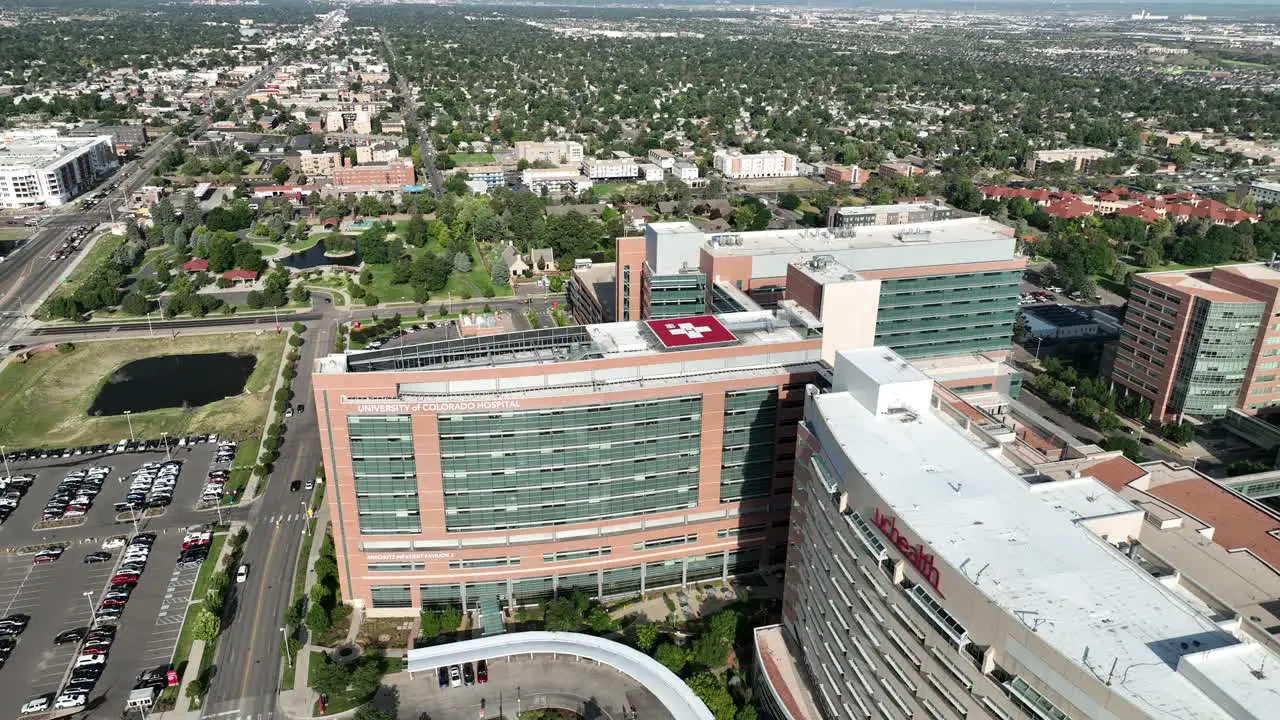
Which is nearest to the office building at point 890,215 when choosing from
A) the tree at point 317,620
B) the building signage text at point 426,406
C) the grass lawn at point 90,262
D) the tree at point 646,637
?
the tree at point 646,637

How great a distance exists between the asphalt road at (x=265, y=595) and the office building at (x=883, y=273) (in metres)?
45.7

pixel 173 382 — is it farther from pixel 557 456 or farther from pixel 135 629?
pixel 557 456

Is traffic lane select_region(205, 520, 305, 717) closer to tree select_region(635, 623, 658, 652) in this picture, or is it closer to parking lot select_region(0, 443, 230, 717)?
parking lot select_region(0, 443, 230, 717)

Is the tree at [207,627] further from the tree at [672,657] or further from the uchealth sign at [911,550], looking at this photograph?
the uchealth sign at [911,550]

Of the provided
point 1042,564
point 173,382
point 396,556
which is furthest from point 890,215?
point 173,382

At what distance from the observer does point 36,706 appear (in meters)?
65.6

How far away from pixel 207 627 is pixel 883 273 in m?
78.7

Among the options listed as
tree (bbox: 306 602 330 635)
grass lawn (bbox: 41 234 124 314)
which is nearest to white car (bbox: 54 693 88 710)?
tree (bbox: 306 602 330 635)

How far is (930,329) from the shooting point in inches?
4245

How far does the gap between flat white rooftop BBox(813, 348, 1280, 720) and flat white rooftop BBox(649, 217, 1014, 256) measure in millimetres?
50354

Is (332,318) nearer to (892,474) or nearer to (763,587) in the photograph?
(763,587)

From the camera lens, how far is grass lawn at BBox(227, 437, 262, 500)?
316 ft

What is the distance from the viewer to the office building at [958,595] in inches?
1459

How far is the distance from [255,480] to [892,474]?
245 feet
